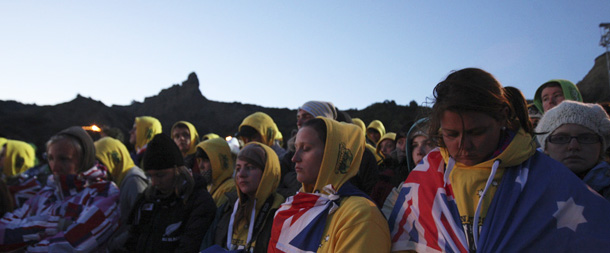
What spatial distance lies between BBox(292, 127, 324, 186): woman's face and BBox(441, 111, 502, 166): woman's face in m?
0.94

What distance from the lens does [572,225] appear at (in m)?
1.53

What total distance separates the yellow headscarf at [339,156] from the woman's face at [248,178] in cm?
93

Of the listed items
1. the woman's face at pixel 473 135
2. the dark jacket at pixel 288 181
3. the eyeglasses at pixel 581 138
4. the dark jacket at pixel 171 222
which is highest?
the woman's face at pixel 473 135

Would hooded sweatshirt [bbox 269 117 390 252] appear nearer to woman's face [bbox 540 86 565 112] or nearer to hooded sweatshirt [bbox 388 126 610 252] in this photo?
hooded sweatshirt [bbox 388 126 610 252]

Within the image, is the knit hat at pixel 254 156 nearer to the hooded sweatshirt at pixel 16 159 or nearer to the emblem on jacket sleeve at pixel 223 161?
the emblem on jacket sleeve at pixel 223 161

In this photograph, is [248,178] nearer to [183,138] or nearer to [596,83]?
[183,138]

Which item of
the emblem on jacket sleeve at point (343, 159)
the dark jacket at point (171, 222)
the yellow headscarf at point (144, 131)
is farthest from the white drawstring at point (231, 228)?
the yellow headscarf at point (144, 131)

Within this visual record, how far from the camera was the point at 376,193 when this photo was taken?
310 centimetres

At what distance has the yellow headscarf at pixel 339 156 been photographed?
95.0 inches

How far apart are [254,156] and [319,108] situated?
5.27 ft

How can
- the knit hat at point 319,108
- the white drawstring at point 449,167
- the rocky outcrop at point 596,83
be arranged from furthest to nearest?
the rocky outcrop at point 596,83, the knit hat at point 319,108, the white drawstring at point 449,167

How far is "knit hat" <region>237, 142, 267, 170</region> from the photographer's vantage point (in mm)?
3566

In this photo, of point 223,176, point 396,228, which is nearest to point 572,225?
point 396,228

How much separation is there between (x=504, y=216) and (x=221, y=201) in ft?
10.7
